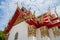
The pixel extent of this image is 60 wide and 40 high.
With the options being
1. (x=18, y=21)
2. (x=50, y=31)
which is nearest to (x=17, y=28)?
(x=18, y=21)

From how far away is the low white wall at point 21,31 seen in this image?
10.0m

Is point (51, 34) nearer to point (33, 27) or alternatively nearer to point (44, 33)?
point (44, 33)

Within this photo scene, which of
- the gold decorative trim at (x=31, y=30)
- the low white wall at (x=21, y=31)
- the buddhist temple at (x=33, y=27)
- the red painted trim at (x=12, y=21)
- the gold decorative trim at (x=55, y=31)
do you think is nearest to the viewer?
the gold decorative trim at (x=55, y=31)

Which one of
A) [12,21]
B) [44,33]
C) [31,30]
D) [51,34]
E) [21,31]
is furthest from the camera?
[12,21]

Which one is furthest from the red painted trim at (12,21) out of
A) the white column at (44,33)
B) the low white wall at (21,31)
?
the white column at (44,33)

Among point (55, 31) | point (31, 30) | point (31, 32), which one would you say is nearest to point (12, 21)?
point (31, 30)

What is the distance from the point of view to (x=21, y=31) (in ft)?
34.3

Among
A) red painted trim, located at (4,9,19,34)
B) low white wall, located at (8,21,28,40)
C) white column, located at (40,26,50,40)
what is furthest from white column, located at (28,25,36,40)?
red painted trim, located at (4,9,19,34)

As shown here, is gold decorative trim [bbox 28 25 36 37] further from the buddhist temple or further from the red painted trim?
the red painted trim

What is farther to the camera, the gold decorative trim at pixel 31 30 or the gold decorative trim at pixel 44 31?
the gold decorative trim at pixel 31 30

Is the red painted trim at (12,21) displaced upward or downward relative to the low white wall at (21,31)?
upward

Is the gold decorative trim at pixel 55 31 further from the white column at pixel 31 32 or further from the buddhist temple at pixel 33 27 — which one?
the white column at pixel 31 32

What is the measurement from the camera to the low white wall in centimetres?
1002

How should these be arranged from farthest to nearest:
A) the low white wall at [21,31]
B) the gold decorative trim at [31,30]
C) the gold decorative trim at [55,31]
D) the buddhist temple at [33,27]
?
the low white wall at [21,31] < the gold decorative trim at [31,30] < the buddhist temple at [33,27] < the gold decorative trim at [55,31]
